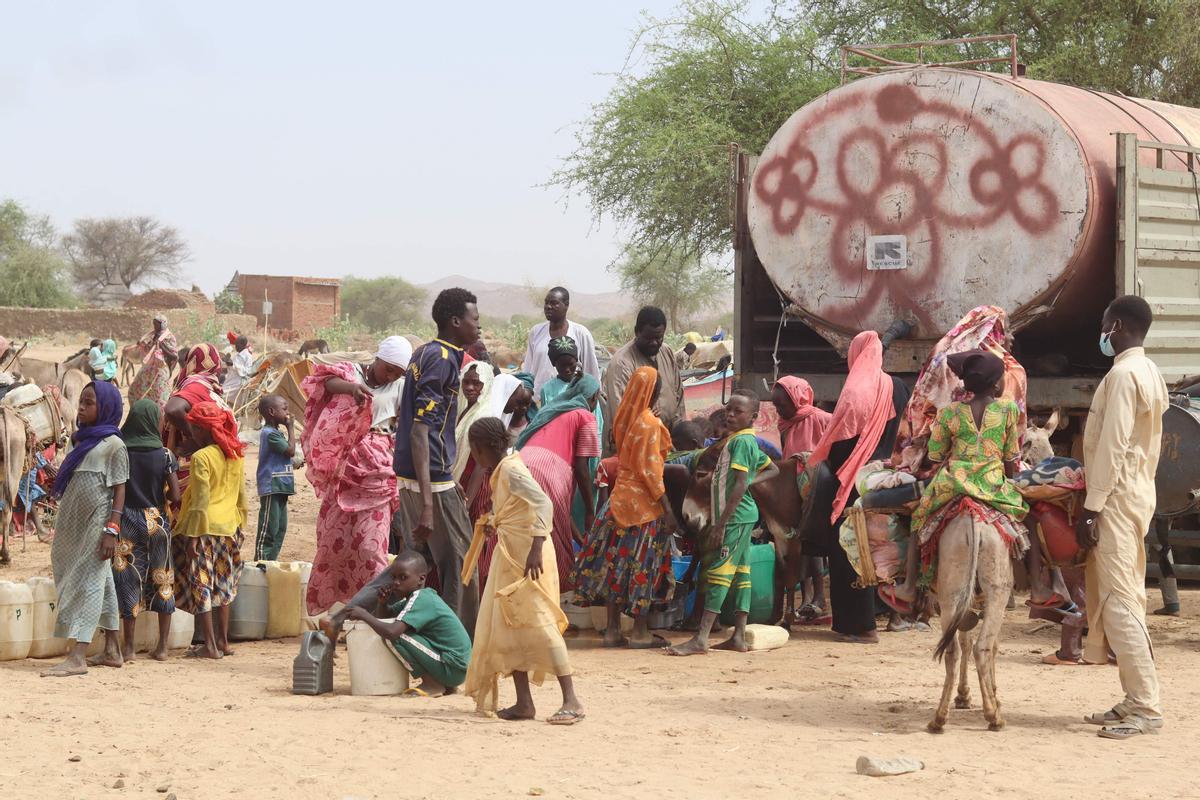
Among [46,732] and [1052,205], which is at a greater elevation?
[1052,205]

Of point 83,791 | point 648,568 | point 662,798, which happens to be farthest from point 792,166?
point 83,791

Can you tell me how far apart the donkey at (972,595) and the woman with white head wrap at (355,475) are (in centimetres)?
304

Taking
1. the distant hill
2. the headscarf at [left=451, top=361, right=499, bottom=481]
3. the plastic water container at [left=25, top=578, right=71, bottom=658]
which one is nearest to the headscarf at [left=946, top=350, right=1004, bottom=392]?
the headscarf at [left=451, top=361, right=499, bottom=481]

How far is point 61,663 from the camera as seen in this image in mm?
6848

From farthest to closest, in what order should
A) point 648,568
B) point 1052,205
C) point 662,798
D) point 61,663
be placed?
point 1052,205 → point 648,568 → point 61,663 → point 662,798

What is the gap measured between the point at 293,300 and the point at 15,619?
41796 mm

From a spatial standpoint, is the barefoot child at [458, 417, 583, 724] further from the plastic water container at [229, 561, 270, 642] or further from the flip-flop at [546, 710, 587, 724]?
the plastic water container at [229, 561, 270, 642]

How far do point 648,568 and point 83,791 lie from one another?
3.39 meters

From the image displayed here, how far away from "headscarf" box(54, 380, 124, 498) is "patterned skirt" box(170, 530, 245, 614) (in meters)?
0.62

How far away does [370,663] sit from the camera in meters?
6.33

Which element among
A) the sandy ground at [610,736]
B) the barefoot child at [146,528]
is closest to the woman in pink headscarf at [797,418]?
the sandy ground at [610,736]

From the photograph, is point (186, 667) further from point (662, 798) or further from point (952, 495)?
point (952, 495)

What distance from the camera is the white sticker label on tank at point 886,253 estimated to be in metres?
8.94

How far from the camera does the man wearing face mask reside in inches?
224
